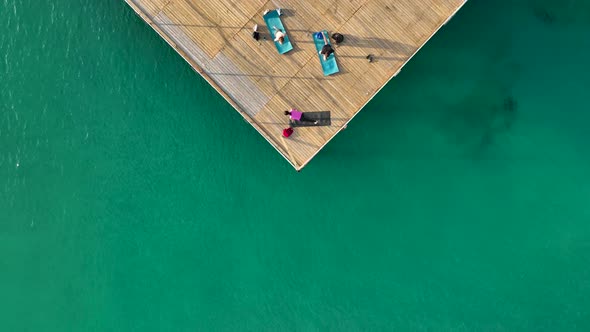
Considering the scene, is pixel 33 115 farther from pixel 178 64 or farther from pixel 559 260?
pixel 559 260

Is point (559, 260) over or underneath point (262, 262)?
over

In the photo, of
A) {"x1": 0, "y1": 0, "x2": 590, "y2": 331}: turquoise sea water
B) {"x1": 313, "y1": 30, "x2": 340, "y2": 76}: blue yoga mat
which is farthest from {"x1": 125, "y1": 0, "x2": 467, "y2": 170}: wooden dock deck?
{"x1": 0, "y1": 0, "x2": 590, "y2": 331}: turquoise sea water

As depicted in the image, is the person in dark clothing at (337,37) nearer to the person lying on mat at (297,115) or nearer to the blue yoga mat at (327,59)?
the blue yoga mat at (327,59)

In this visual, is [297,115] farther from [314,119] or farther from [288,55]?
[288,55]

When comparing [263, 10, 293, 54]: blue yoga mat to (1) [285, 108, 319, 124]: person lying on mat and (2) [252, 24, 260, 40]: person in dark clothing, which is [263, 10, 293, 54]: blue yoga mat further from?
(1) [285, 108, 319, 124]: person lying on mat

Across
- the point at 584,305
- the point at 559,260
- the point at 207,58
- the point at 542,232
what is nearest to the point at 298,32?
the point at 207,58

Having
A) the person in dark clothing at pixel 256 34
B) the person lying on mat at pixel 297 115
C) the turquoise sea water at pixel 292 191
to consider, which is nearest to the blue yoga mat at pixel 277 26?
the person in dark clothing at pixel 256 34

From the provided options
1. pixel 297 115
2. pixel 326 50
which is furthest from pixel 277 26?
pixel 297 115

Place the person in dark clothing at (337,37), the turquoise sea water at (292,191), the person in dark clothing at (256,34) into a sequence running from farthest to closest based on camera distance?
the turquoise sea water at (292,191), the person in dark clothing at (256,34), the person in dark clothing at (337,37)
